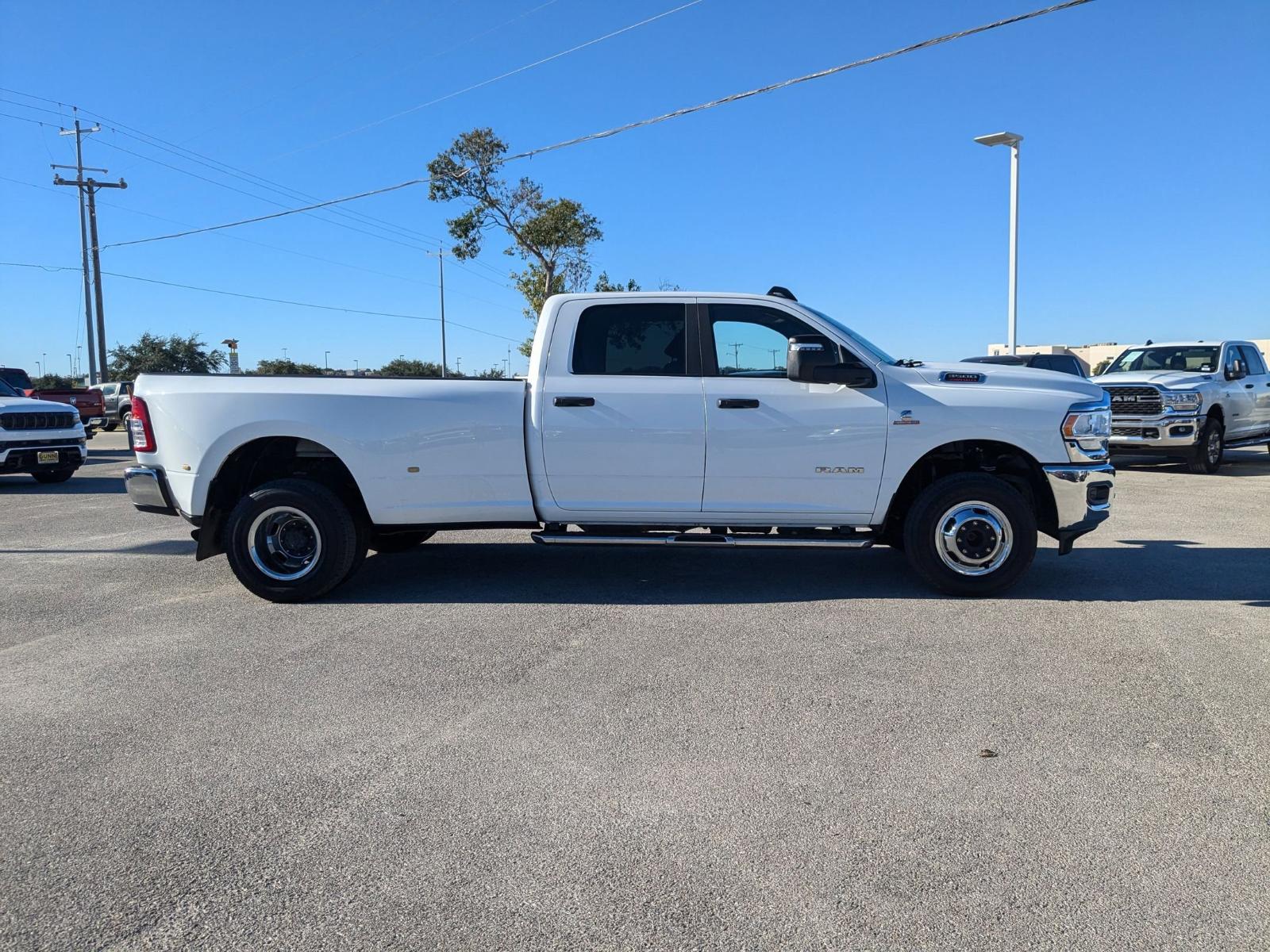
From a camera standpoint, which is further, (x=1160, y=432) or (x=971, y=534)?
(x=1160, y=432)

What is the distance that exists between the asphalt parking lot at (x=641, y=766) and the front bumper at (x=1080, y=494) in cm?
55

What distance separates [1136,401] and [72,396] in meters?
24.0

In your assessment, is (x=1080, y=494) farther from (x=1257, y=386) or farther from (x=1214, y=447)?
(x=1257, y=386)

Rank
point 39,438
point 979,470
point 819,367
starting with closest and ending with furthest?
1. point 819,367
2. point 979,470
3. point 39,438

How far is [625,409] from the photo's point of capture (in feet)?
19.6

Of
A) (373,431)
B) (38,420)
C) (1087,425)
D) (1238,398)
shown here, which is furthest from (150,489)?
(1238,398)

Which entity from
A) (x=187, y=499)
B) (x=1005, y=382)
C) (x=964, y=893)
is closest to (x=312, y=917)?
(x=964, y=893)

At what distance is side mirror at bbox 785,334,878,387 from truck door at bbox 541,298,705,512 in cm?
65

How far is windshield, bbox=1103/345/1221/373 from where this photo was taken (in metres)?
14.6

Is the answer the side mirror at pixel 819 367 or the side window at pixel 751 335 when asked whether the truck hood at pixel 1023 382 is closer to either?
the side mirror at pixel 819 367

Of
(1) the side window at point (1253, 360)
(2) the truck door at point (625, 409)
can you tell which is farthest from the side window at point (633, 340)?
(1) the side window at point (1253, 360)

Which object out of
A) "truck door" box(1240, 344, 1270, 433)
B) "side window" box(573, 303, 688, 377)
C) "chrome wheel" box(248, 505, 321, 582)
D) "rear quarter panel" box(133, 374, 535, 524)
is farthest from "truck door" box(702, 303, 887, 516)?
"truck door" box(1240, 344, 1270, 433)

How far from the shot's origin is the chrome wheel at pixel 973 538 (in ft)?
19.3

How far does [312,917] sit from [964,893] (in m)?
1.85
